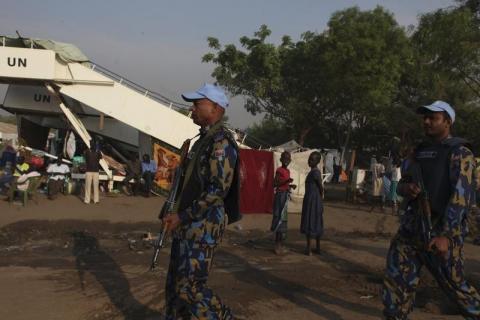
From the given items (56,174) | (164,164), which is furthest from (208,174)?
(164,164)

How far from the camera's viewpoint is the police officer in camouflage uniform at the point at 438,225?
357 cm

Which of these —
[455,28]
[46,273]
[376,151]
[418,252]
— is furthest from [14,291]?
[376,151]

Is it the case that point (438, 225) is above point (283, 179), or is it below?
below

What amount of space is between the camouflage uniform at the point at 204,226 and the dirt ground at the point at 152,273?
1237 mm

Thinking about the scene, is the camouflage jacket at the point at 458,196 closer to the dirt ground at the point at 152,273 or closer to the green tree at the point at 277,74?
the dirt ground at the point at 152,273

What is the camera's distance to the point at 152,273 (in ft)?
20.4

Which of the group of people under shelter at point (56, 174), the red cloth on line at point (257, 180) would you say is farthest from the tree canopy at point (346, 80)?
the group of people under shelter at point (56, 174)

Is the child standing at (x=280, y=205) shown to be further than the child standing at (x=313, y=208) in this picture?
Yes

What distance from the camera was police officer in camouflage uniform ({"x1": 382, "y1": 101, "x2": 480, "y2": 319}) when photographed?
3570 mm

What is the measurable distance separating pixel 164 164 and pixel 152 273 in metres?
11.0

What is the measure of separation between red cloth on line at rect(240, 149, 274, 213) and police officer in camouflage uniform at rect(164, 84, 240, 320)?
32.1 feet

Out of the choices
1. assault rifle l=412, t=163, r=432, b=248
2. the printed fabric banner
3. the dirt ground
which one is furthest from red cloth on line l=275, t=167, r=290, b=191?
the printed fabric banner

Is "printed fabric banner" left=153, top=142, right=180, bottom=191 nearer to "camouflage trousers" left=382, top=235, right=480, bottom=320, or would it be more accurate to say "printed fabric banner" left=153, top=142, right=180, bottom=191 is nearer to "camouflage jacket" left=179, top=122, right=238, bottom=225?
"camouflage jacket" left=179, top=122, right=238, bottom=225

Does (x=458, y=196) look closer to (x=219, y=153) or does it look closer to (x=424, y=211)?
(x=424, y=211)
